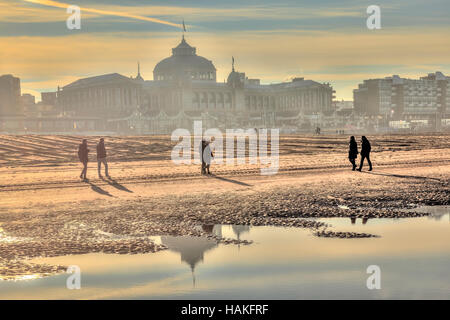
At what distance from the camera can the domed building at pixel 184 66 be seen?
17200 centimetres

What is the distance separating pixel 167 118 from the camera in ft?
461

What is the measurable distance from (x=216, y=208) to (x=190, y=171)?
1149 cm

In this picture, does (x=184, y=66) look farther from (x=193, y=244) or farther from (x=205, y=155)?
(x=193, y=244)

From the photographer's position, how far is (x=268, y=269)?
400 inches

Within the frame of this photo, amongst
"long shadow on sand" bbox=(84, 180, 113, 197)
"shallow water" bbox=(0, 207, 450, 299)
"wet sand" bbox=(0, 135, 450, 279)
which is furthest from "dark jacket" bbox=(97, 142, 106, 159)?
"shallow water" bbox=(0, 207, 450, 299)

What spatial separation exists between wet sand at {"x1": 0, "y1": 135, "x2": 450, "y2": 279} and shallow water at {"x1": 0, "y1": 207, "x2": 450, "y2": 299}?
61cm

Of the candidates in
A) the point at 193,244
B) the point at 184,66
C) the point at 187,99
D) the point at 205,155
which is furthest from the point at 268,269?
the point at 184,66

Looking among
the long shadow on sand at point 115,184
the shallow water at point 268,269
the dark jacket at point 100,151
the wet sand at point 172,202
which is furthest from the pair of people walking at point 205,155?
the shallow water at point 268,269

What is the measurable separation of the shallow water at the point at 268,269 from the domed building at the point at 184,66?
15688cm

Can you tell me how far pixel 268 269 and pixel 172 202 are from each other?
750 cm

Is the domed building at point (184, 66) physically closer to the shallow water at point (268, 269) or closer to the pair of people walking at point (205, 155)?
the pair of people walking at point (205, 155)

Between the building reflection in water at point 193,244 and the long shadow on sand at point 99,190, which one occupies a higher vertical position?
the long shadow on sand at point 99,190

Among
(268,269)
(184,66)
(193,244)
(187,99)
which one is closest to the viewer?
(268,269)
